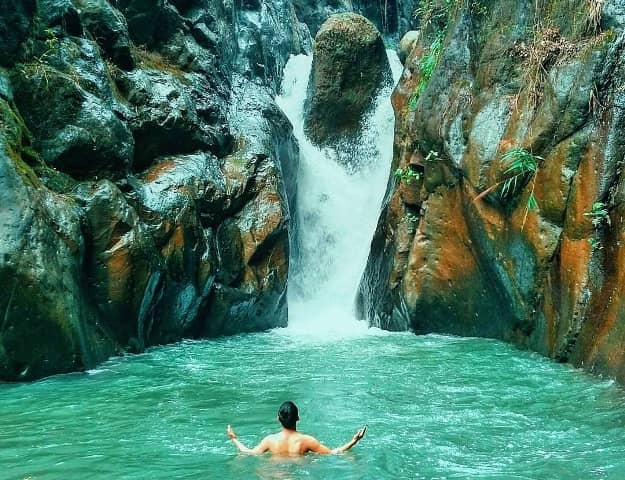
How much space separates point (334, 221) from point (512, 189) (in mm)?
9674

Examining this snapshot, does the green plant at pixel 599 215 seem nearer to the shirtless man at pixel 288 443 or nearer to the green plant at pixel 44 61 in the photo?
the shirtless man at pixel 288 443

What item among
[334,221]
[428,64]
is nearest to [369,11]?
[334,221]

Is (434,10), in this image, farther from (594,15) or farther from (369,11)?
(369,11)

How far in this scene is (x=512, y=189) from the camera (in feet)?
33.2

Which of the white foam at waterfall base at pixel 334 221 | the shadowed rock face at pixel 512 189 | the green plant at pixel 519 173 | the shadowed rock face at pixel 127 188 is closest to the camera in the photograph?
the shadowed rock face at pixel 512 189

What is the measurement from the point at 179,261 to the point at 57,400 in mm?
5001

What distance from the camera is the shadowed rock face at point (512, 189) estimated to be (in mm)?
8367

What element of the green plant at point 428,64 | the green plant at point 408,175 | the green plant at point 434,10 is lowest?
the green plant at point 408,175

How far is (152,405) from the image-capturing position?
7367 millimetres

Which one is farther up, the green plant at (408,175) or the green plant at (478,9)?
the green plant at (478,9)

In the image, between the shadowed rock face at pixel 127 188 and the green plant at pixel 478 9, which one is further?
the green plant at pixel 478 9

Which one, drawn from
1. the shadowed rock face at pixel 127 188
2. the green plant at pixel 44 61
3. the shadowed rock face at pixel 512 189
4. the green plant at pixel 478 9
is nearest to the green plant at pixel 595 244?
the shadowed rock face at pixel 512 189

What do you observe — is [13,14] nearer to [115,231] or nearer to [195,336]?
[115,231]

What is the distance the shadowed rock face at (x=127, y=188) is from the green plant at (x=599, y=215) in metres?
6.80
